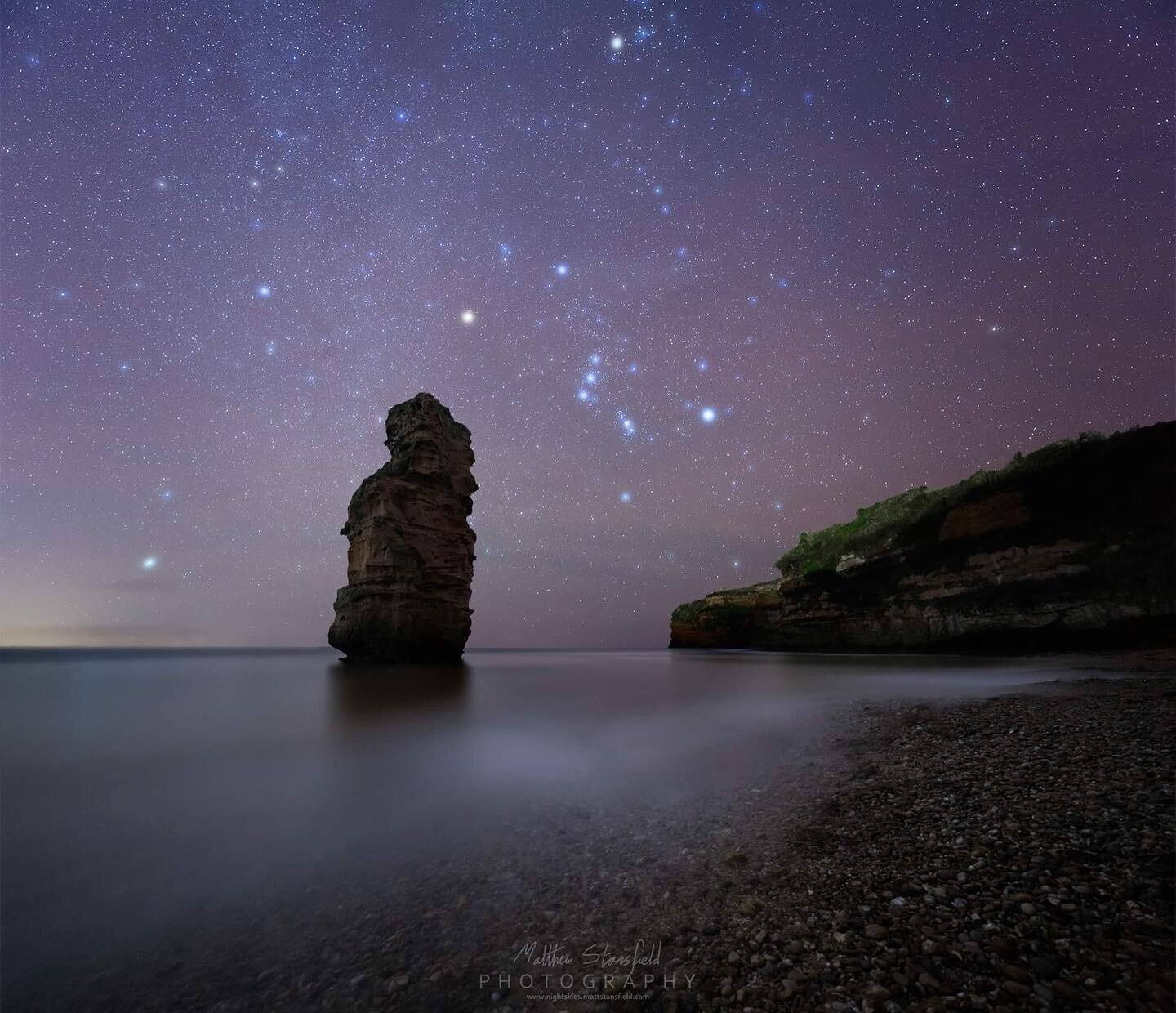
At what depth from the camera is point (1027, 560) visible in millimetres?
24938

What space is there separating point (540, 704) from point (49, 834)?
11427 millimetres

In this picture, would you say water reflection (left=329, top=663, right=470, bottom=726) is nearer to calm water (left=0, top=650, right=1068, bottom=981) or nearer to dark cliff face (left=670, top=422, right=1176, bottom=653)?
calm water (left=0, top=650, right=1068, bottom=981)

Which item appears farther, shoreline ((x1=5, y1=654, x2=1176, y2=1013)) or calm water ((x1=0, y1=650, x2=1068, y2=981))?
calm water ((x1=0, y1=650, x2=1068, y2=981))

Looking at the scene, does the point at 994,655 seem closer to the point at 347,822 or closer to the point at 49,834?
the point at 347,822

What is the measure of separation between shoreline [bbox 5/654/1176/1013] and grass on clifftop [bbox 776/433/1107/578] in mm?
27450

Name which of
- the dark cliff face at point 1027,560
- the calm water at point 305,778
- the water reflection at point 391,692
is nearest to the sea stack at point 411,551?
the water reflection at point 391,692

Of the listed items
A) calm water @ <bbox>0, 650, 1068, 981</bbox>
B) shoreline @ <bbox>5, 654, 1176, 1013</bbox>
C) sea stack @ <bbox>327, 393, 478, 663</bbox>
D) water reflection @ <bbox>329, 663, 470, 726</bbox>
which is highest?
sea stack @ <bbox>327, 393, 478, 663</bbox>

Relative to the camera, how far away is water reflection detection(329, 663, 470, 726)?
46.9 ft

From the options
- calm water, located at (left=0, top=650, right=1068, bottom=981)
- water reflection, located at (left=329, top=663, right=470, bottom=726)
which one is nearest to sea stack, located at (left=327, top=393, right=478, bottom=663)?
water reflection, located at (left=329, top=663, right=470, bottom=726)

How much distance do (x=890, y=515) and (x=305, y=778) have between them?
4185 centimetres

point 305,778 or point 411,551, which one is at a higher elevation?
point 411,551

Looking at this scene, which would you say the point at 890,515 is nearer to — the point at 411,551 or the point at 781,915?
the point at 411,551

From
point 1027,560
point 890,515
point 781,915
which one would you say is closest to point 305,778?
point 781,915

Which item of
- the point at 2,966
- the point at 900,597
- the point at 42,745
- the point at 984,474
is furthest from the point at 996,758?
the point at 900,597
